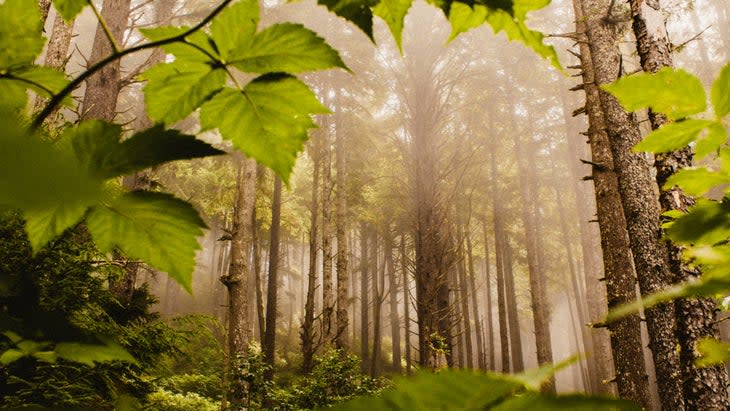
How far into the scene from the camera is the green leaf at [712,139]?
0.70 metres

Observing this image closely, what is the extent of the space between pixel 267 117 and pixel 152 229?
0.24 m

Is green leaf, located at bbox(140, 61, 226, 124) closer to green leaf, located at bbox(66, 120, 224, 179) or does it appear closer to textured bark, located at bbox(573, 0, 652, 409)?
green leaf, located at bbox(66, 120, 224, 179)

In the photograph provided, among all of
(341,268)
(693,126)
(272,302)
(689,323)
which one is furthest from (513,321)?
(693,126)

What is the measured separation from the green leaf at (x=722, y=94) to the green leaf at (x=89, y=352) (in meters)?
0.96

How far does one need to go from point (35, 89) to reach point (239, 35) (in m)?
0.35

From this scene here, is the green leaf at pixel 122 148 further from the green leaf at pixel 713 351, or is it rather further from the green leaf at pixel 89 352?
the green leaf at pixel 713 351

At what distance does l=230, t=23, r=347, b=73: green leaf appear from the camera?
23.8 inches

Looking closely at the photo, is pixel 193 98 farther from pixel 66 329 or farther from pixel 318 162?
pixel 318 162

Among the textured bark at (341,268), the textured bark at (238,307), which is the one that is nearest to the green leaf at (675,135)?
the textured bark at (238,307)

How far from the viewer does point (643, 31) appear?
409cm

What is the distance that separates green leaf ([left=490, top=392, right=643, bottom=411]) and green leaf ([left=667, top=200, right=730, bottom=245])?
578 millimetres

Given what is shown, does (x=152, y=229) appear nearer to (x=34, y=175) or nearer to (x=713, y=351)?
(x=34, y=175)

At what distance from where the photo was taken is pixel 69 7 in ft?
2.12

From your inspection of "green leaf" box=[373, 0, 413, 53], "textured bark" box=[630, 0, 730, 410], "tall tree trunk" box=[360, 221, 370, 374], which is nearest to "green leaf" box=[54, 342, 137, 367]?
"green leaf" box=[373, 0, 413, 53]
